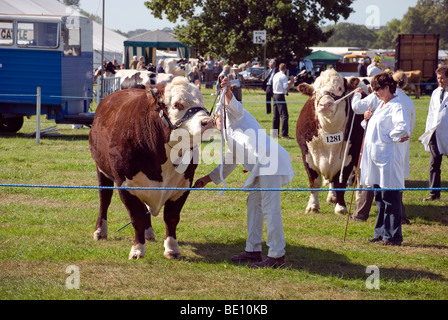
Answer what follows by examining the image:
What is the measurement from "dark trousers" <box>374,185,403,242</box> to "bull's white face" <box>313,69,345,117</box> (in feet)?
4.98

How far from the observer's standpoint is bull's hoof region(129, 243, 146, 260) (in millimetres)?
6445

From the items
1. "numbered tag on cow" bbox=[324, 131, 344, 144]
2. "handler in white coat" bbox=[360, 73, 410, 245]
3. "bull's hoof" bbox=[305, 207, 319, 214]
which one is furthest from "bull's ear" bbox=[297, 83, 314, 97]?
"handler in white coat" bbox=[360, 73, 410, 245]

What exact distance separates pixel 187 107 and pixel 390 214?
9.44 ft

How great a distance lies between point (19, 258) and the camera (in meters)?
6.39

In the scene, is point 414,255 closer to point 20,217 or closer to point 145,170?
point 145,170

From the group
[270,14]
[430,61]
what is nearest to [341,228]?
[430,61]

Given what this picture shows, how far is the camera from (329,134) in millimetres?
8797

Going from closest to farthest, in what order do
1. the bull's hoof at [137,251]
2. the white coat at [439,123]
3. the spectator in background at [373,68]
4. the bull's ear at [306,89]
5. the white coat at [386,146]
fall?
the bull's hoof at [137,251]
the white coat at [386,146]
the bull's ear at [306,89]
the white coat at [439,123]
the spectator in background at [373,68]

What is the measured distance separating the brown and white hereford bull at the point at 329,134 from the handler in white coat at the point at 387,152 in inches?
Answer: 52.8

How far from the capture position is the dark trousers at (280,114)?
53.9ft

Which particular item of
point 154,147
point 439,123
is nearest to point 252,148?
point 154,147

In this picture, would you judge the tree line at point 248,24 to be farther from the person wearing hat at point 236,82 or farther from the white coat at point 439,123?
the white coat at point 439,123

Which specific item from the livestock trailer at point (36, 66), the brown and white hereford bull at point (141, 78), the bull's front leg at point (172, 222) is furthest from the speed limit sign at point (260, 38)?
the bull's front leg at point (172, 222)

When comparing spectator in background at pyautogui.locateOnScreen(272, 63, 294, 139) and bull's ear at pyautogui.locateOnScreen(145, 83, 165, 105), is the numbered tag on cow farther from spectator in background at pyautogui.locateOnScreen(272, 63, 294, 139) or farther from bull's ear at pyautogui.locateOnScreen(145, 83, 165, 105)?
spectator in background at pyautogui.locateOnScreen(272, 63, 294, 139)
